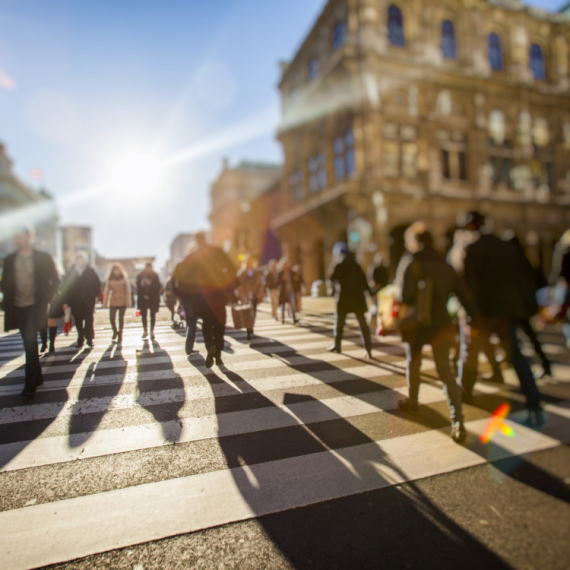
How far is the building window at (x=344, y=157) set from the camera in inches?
850

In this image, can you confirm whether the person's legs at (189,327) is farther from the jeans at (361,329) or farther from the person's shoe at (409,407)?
the jeans at (361,329)

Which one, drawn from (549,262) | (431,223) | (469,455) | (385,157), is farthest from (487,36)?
(469,455)

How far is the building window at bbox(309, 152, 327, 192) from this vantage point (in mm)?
25078

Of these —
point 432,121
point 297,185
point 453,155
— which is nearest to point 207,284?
point 432,121

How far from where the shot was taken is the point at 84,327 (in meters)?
3.53

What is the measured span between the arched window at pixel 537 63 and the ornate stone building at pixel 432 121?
64mm

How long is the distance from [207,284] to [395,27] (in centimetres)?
2271

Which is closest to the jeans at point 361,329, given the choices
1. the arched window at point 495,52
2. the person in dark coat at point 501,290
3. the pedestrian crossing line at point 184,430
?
the pedestrian crossing line at point 184,430

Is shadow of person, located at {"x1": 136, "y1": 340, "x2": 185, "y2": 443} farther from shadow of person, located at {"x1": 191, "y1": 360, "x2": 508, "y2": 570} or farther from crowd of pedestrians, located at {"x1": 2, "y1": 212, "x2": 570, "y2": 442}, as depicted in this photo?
shadow of person, located at {"x1": 191, "y1": 360, "x2": 508, "y2": 570}

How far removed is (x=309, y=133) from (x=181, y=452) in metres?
26.9

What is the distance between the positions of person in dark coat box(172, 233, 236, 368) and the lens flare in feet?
9.44

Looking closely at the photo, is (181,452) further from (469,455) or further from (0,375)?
(469,455)

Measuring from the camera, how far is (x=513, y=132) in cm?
2394

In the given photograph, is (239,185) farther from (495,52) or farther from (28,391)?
(28,391)
